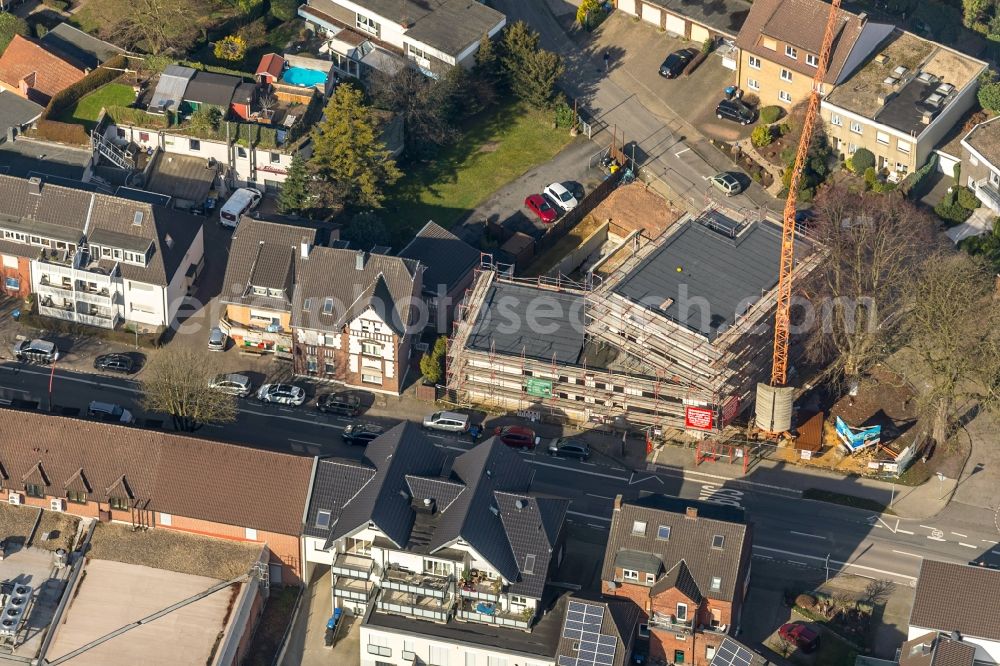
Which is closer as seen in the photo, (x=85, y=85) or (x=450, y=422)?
(x=450, y=422)

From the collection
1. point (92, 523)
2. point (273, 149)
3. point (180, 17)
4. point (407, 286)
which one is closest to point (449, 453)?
point (407, 286)

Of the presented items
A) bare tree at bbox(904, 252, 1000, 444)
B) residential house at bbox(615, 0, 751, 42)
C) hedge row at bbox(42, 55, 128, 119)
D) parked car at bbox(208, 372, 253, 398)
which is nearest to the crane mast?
bare tree at bbox(904, 252, 1000, 444)

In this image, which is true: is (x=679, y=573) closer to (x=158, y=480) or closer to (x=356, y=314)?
(x=356, y=314)

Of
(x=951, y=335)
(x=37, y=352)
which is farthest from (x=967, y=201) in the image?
(x=37, y=352)

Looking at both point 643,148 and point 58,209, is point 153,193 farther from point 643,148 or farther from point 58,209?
point 643,148

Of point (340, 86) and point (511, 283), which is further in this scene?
point (340, 86)

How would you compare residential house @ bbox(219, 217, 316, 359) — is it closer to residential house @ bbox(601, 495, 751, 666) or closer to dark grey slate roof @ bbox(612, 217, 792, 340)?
dark grey slate roof @ bbox(612, 217, 792, 340)

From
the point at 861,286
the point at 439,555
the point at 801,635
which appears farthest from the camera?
the point at 861,286
